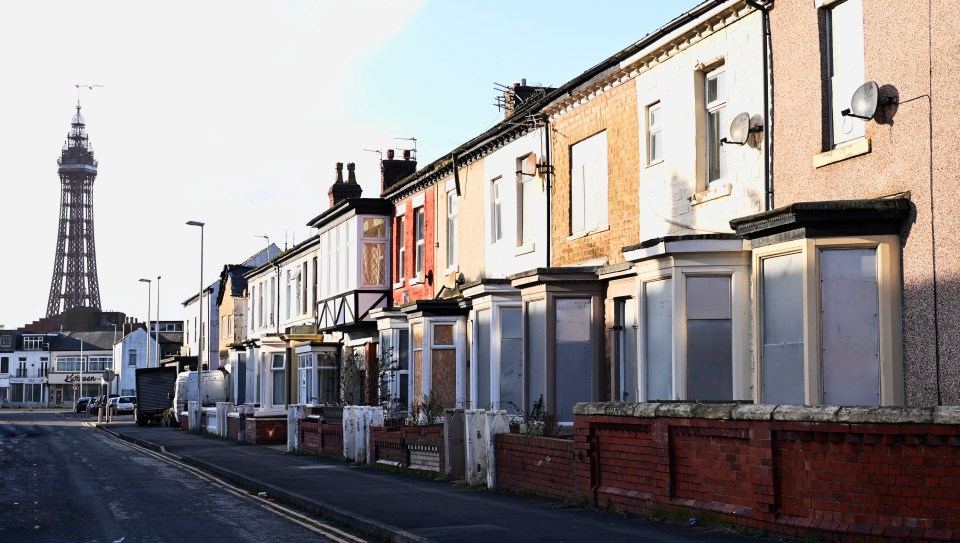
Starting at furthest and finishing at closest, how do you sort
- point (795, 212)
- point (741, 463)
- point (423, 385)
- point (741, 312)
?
1. point (423, 385)
2. point (741, 312)
3. point (795, 212)
4. point (741, 463)

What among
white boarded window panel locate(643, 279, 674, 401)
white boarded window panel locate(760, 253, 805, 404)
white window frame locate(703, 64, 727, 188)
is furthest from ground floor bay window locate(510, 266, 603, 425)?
white boarded window panel locate(760, 253, 805, 404)

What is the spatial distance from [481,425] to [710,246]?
15.2 feet

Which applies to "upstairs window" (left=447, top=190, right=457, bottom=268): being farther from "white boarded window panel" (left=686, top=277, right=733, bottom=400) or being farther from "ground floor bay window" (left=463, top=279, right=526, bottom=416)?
"white boarded window panel" (left=686, top=277, right=733, bottom=400)

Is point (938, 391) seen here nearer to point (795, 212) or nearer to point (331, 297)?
point (795, 212)

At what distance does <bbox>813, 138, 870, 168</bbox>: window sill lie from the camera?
13.4 metres

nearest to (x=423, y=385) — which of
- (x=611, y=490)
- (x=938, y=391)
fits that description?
(x=611, y=490)

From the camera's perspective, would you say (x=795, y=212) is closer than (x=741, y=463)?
No

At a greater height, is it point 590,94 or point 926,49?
point 590,94

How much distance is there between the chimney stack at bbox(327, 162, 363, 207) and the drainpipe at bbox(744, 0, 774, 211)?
26.8 m

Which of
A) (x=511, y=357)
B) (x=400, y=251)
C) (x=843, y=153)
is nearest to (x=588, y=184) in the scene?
(x=511, y=357)

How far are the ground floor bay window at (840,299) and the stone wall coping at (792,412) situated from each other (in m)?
1.96

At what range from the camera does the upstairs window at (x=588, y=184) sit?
801 inches

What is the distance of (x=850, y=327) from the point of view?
13.3 meters

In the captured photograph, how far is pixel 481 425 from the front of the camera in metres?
17.8
